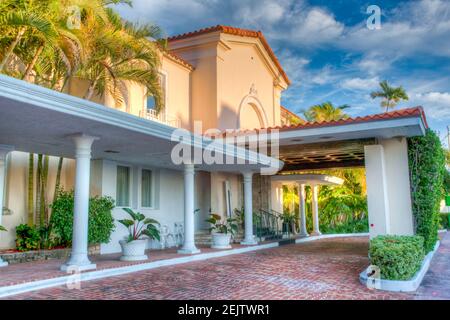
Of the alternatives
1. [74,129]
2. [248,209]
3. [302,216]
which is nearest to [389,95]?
[302,216]

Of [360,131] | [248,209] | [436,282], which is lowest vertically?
[436,282]

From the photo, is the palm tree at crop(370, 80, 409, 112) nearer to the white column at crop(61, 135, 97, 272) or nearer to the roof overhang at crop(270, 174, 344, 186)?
the roof overhang at crop(270, 174, 344, 186)

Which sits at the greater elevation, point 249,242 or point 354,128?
point 354,128

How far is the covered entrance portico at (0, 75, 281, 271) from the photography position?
6.35 m

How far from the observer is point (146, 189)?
1410 centimetres

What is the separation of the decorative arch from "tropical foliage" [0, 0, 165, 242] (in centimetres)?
636

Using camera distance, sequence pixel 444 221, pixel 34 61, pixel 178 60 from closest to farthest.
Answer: pixel 34 61 < pixel 178 60 < pixel 444 221

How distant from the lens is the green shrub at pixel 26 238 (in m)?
10.5

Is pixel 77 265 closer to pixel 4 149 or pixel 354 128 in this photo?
pixel 4 149

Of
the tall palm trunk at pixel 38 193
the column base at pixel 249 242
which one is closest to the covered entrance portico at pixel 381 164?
the column base at pixel 249 242

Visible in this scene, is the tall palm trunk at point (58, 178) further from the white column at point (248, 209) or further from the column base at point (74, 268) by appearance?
the white column at point (248, 209)

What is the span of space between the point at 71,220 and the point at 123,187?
2781 mm

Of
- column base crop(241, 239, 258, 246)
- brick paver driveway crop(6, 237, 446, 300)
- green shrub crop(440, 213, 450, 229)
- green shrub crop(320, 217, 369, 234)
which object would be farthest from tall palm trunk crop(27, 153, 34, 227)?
green shrub crop(440, 213, 450, 229)

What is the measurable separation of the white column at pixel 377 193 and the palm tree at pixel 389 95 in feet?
93.1
